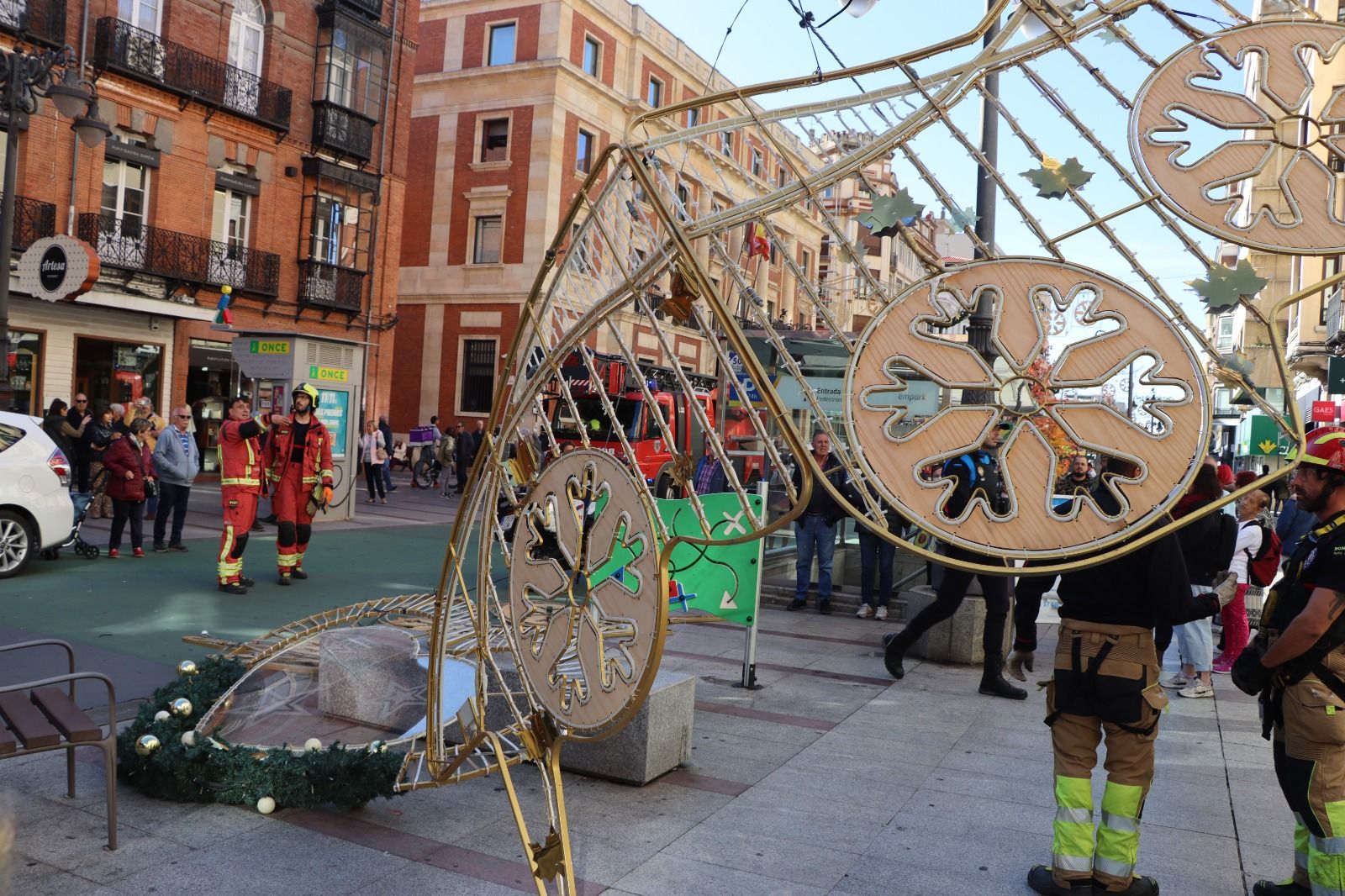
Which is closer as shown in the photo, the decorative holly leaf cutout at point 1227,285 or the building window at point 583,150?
the decorative holly leaf cutout at point 1227,285

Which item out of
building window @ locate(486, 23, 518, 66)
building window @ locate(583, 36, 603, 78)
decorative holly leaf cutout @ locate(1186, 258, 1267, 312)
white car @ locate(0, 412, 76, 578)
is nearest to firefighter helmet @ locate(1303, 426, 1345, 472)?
decorative holly leaf cutout @ locate(1186, 258, 1267, 312)

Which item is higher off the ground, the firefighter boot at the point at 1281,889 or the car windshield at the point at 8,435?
the car windshield at the point at 8,435

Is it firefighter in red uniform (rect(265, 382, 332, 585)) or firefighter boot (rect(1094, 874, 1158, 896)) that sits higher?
firefighter in red uniform (rect(265, 382, 332, 585))

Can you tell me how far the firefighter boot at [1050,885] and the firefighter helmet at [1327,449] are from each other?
5.97 ft

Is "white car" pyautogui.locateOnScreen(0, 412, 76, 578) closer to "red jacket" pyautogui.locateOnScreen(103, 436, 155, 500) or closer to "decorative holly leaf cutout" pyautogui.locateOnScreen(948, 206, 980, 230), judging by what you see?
"red jacket" pyautogui.locateOnScreen(103, 436, 155, 500)

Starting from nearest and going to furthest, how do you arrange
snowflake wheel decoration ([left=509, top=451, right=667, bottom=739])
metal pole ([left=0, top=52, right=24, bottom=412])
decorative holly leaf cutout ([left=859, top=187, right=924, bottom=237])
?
decorative holly leaf cutout ([left=859, top=187, right=924, bottom=237]) < snowflake wheel decoration ([left=509, top=451, right=667, bottom=739]) < metal pole ([left=0, top=52, right=24, bottom=412])

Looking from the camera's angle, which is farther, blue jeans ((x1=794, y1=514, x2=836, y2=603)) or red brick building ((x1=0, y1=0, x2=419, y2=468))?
red brick building ((x1=0, y1=0, x2=419, y2=468))

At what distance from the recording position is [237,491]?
9.84 m

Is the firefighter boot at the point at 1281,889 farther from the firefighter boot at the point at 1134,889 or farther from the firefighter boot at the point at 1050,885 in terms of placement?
the firefighter boot at the point at 1050,885

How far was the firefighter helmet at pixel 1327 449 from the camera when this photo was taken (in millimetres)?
3869

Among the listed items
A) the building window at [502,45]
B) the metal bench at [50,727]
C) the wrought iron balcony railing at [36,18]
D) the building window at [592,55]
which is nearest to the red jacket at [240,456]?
the metal bench at [50,727]

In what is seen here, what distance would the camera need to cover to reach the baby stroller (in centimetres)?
1091

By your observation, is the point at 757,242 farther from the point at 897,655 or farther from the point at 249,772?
the point at 897,655

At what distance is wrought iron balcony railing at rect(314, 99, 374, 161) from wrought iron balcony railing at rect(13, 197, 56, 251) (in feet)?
24.3
